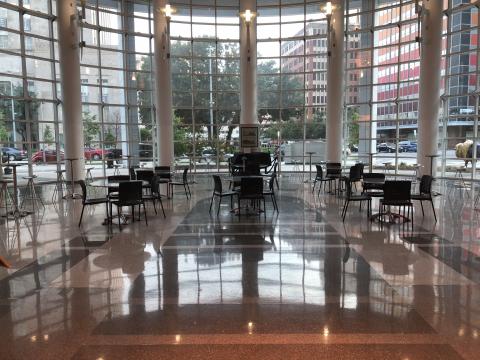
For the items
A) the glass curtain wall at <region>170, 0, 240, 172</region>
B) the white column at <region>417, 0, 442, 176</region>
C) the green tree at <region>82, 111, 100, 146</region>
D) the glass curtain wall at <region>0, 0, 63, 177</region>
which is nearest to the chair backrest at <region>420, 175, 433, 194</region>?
the white column at <region>417, 0, 442, 176</region>

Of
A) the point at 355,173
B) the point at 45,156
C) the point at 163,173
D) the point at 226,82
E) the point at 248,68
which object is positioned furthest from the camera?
the point at 226,82

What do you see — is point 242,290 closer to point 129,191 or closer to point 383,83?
point 129,191

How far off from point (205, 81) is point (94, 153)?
17.4ft

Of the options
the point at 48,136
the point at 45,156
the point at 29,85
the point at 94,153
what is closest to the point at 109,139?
the point at 94,153

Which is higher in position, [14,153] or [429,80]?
[429,80]

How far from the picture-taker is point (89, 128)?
15.5 metres

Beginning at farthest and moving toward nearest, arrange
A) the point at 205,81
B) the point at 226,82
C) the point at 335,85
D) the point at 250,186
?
the point at 226,82
the point at 205,81
the point at 335,85
the point at 250,186

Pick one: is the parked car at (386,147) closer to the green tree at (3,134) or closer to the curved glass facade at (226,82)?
the curved glass facade at (226,82)

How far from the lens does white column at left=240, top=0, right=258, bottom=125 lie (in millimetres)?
15305

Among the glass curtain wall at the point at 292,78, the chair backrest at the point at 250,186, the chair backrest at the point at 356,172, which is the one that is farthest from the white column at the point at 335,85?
the chair backrest at the point at 250,186

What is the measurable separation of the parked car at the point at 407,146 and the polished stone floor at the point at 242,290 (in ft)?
27.9

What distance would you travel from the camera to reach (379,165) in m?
16.5

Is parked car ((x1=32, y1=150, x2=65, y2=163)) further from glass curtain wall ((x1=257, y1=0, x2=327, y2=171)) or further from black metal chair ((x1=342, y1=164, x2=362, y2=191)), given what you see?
black metal chair ((x1=342, y1=164, x2=362, y2=191))

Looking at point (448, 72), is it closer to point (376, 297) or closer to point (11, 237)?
point (376, 297)
